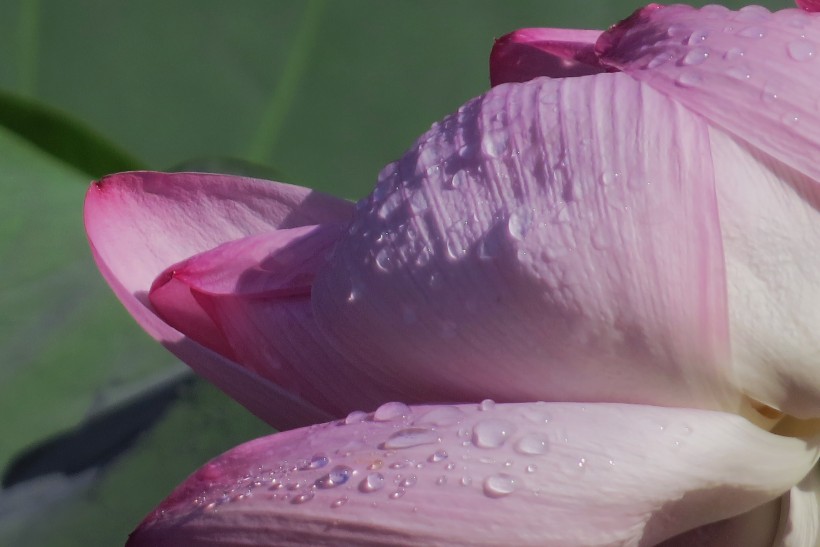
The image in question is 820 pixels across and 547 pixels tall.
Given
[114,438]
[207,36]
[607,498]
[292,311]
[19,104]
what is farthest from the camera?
[207,36]

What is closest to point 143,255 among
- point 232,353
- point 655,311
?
point 232,353

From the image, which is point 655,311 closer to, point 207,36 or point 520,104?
point 520,104

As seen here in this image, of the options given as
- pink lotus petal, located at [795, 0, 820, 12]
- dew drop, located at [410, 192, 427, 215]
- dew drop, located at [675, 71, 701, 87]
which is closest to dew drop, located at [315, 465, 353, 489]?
dew drop, located at [410, 192, 427, 215]

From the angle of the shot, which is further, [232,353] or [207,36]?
[207,36]

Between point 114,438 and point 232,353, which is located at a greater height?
point 232,353

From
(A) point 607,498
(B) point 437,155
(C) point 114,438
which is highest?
(B) point 437,155

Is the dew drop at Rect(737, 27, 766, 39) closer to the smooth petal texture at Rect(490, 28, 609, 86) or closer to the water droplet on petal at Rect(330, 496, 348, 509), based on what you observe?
the smooth petal texture at Rect(490, 28, 609, 86)

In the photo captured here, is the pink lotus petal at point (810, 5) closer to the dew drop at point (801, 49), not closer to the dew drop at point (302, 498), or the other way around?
the dew drop at point (801, 49)
